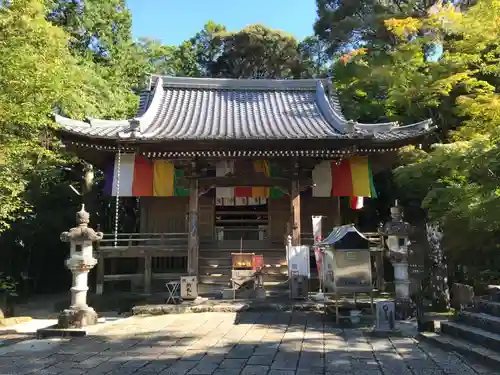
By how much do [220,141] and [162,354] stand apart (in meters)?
6.91

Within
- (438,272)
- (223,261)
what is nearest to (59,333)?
(223,261)

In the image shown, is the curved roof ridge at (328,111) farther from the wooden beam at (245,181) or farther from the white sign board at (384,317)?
the white sign board at (384,317)

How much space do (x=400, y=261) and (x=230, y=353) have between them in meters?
4.32

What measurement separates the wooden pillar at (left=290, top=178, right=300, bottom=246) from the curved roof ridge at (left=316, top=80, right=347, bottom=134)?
7.27 ft

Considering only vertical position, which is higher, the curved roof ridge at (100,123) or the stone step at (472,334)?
the curved roof ridge at (100,123)

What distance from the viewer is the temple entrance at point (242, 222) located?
49.3 ft

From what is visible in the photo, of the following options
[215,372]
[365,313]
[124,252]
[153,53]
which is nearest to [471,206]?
[365,313]

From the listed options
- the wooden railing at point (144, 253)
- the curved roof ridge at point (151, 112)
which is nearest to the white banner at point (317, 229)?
the wooden railing at point (144, 253)

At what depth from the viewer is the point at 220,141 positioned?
12.0m

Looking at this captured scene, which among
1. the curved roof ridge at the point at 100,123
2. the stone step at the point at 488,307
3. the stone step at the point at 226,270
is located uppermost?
the curved roof ridge at the point at 100,123

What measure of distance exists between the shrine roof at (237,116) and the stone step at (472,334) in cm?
630

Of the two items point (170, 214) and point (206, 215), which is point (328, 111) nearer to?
point (206, 215)

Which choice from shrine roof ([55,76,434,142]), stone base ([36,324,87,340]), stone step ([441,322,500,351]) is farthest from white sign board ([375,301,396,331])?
shrine roof ([55,76,434,142])

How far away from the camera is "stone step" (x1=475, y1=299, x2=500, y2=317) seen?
22.1ft
